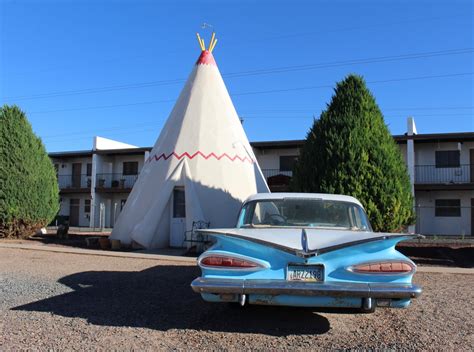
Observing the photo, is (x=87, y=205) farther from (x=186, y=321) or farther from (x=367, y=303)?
(x=367, y=303)

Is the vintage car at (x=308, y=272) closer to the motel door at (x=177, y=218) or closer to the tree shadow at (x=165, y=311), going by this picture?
the tree shadow at (x=165, y=311)

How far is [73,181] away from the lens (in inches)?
1359

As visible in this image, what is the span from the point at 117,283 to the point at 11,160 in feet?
32.5

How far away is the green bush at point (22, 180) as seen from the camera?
50.4 ft

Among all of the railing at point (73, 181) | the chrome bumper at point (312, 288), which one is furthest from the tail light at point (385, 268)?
the railing at point (73, 181)

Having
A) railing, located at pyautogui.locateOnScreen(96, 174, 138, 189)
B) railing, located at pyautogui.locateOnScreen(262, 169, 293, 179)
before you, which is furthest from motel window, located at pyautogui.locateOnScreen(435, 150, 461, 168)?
railing, located at pyautogui.locateOnScreen(96, 174, 138, 189)

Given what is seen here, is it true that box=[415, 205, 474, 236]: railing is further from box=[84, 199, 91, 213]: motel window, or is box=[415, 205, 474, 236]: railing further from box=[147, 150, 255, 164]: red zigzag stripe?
box=[84, 199, 91, 213]: motel window

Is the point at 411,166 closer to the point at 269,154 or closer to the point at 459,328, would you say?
the point at 269,154

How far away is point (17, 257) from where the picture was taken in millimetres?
11016

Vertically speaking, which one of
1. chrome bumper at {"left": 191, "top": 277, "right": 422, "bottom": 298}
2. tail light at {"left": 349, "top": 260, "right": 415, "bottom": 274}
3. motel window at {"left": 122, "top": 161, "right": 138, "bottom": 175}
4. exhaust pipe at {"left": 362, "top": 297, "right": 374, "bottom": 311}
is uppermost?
motel window at {"left": 122, "top": 161, "right": 138, "bottom": 175}

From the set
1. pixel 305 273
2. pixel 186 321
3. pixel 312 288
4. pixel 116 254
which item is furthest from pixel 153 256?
pixel 312 288

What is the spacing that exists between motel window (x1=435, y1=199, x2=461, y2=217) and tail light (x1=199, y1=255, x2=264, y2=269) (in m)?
22.8

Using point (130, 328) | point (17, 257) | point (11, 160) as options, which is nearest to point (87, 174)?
point (11, 160)

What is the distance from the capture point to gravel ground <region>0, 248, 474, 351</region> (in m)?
4.39
